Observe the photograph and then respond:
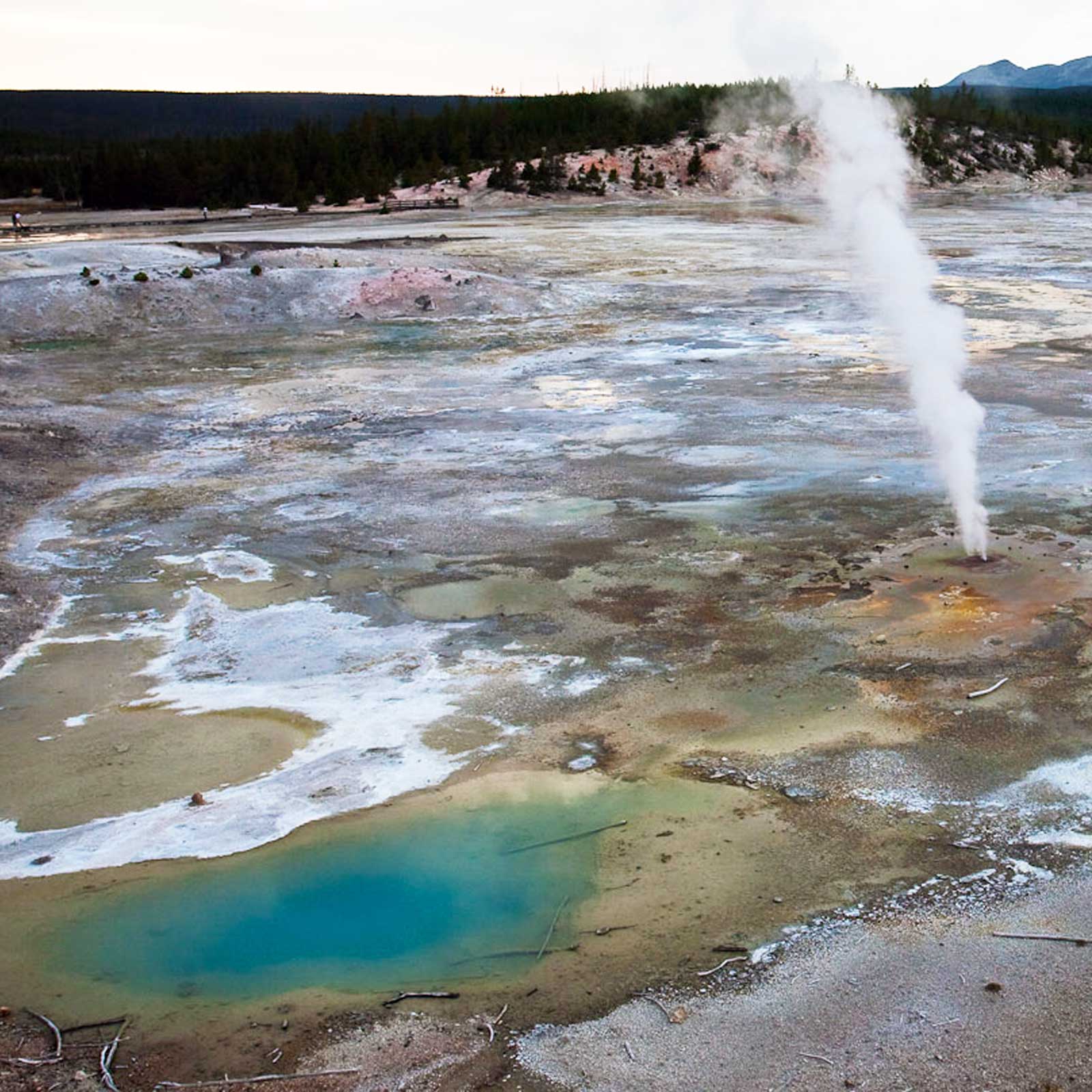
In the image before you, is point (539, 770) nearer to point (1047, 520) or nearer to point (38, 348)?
point (1047, 520)

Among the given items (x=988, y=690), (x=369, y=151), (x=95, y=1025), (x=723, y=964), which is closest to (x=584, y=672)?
(x=988, y=690)

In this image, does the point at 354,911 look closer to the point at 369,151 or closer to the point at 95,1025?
the point at 95,1025

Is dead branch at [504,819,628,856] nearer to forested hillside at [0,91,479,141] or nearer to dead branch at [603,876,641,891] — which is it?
dead branch at [603,876,641,891]

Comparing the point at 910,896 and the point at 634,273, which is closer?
the point at 910,896

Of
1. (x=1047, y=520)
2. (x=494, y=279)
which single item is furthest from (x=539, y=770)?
(x=494, y=279)

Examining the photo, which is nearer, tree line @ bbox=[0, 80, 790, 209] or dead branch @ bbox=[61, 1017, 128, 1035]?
dead branch @ bbox=[61, 1017, 128, 1035]

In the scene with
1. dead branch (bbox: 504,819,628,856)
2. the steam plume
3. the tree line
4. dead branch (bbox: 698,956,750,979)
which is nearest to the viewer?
dead branch (bbox: 698,956,750,979)

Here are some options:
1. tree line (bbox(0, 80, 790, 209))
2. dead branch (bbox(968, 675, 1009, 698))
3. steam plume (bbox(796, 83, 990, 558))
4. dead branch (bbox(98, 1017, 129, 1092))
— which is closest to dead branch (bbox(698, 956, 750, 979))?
dead branch (bbox(98, 1017, 129, 1092))
